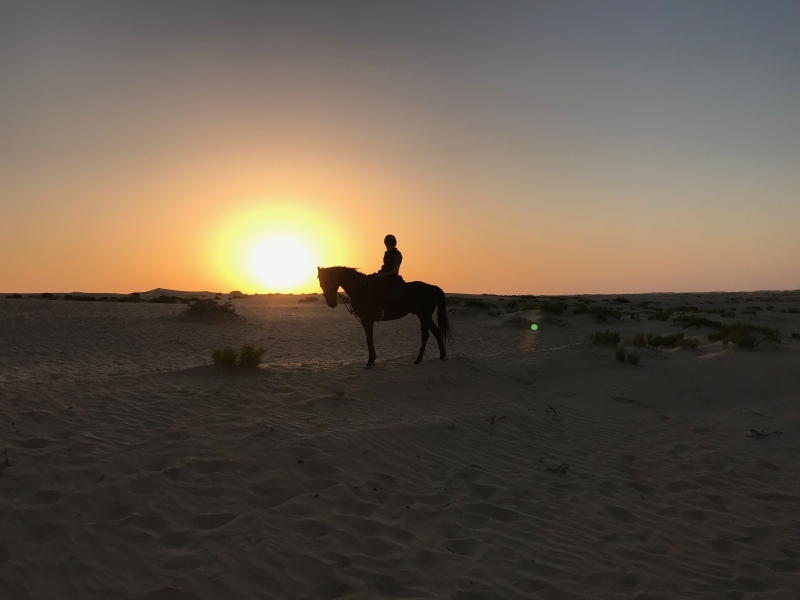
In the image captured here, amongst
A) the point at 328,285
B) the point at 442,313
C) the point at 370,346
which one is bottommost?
the point at 370,346

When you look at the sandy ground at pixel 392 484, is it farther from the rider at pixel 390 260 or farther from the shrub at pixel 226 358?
the rider at pixel 390 260

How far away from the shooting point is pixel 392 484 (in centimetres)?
634

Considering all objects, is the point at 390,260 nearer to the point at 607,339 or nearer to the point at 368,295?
the point at 368,295

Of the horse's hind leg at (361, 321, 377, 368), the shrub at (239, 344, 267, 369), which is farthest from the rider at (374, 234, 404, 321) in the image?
the shrub at (239, 344, 267, 369)

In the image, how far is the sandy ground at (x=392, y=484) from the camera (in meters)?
4.41

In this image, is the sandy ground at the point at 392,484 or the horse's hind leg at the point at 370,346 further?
the horse's hind leg at the point at 370,346

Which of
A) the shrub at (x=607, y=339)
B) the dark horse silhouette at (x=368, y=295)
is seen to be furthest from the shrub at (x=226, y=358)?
the shrub at (x=607, y=339)

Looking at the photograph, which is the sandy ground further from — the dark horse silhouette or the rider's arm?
the rider's arm

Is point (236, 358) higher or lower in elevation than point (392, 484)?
higher

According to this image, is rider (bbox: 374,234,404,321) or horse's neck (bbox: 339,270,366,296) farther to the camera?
horse's neck (bbox: 339,270,366,296)

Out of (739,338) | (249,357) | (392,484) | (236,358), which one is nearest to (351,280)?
(249,357)

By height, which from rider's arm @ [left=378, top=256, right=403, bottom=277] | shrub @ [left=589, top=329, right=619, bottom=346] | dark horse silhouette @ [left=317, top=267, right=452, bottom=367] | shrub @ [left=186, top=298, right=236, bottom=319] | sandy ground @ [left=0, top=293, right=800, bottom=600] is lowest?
sandy ground @ [left=0, top=293, right=800, bottom=600]

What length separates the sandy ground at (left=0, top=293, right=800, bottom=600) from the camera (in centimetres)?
441

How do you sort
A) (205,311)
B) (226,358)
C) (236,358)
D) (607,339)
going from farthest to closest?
(205,311), (607,339), (236,358), (226,358)
